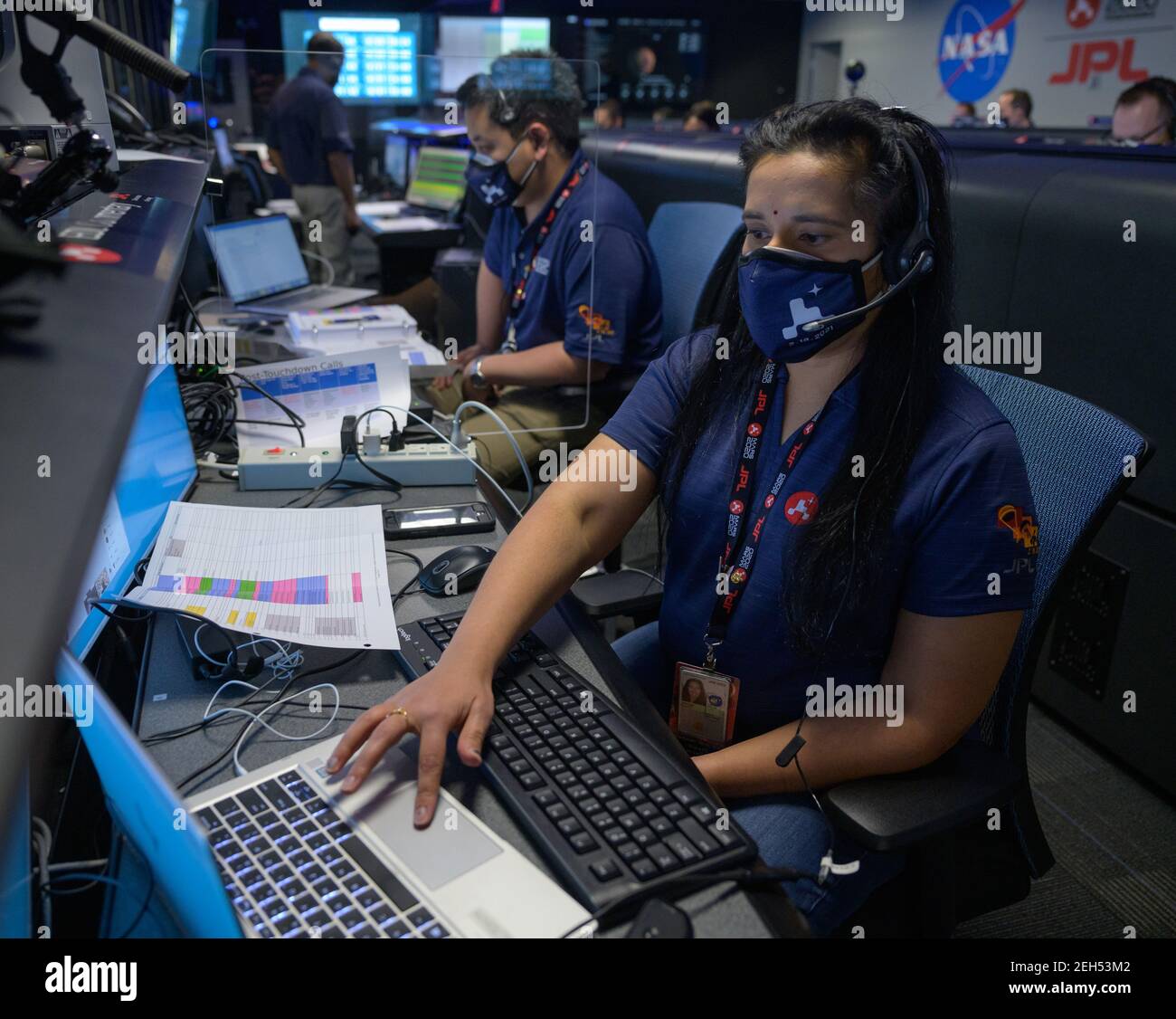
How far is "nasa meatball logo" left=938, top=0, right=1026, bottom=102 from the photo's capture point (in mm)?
8133

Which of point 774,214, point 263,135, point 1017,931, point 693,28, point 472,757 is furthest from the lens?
point 693,28

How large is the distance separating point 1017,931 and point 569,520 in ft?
4.05

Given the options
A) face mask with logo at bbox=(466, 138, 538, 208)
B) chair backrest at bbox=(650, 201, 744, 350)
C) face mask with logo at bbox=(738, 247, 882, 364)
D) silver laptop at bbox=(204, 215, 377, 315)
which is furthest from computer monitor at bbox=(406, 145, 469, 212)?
face mask with logo at bbox=(738, 247, 882, 364)

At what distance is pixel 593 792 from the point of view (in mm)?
819

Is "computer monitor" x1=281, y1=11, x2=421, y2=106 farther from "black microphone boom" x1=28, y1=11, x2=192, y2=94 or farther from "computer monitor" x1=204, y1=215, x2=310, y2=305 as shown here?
"black microphone boom" x1=28, y1=11, x2=192, y2=94

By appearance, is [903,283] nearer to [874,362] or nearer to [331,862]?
[874,362]

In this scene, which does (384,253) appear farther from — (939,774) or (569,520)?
(939,774)

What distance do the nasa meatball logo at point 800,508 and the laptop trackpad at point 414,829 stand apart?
55 centimetres

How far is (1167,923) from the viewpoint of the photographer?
171 cm

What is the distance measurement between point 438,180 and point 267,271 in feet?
6.23

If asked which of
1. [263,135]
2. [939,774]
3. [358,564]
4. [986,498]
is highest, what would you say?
[263,135]

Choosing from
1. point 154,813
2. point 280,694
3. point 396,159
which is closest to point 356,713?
point 280,694
